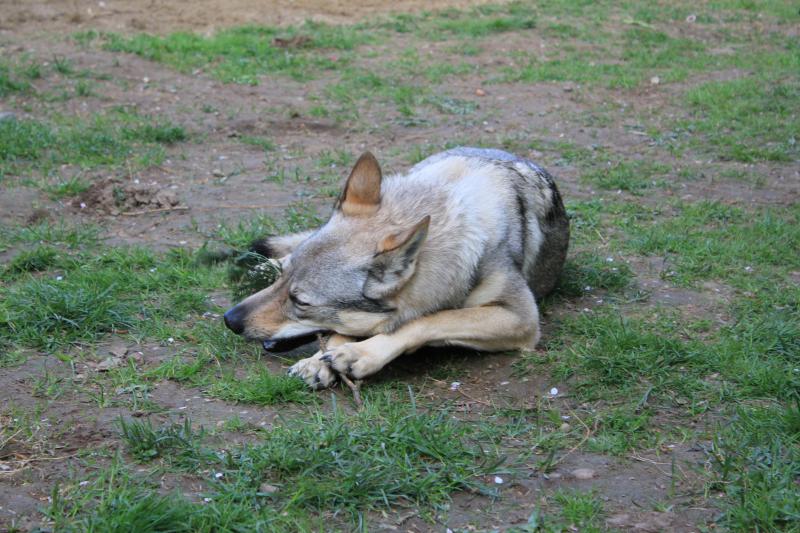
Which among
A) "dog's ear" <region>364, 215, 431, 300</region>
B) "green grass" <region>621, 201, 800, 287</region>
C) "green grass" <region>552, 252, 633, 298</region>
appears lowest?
"green grass" <region>552, 252, 633, 298</region>

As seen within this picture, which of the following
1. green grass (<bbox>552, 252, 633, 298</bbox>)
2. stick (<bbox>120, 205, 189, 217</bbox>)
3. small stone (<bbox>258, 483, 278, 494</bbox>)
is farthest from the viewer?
stick (<bbox>120, 205, 189, 217</bbox>)

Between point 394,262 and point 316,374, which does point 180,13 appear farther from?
point 316,374

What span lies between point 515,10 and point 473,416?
10.5 m

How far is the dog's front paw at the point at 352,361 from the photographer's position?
420cm

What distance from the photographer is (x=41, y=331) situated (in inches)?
181

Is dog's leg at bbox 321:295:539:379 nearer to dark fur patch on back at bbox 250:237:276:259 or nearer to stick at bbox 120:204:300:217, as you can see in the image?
dark fur patch on back at bbox 250:237:276:259

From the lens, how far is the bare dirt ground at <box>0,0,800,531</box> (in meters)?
3.38

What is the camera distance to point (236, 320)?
4398 millimetres

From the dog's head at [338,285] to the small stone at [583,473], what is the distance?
133cm

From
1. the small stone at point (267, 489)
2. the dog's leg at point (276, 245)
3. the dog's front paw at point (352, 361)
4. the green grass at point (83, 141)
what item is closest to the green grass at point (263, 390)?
the dog's front paw at point (352, 361)

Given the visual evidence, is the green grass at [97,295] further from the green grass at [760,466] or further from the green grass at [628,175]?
the green grass at [628,175]

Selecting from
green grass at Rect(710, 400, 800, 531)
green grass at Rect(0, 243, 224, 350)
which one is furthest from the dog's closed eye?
green grass at Rect(710, 400, 800, 531)

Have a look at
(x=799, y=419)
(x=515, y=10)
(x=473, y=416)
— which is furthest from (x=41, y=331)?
(x=515, y=10)

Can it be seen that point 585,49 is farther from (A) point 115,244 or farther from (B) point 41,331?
(B) point 41,331
